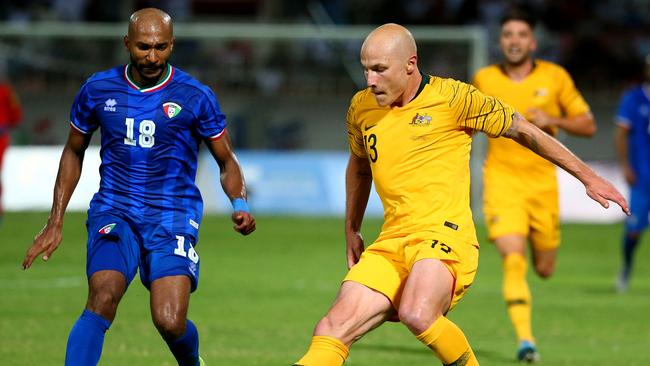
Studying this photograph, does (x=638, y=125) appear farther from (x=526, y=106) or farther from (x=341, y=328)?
(x=341, y=328)

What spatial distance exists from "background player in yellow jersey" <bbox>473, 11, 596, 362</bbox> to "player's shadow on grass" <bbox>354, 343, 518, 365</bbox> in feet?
1.96

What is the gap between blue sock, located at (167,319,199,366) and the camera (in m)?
7.84

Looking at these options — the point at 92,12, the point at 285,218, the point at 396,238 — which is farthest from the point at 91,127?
the point at 92,12

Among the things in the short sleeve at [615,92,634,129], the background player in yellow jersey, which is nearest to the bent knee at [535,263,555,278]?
the background player in yellow jersey

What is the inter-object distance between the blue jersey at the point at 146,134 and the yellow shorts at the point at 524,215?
382 centimetres

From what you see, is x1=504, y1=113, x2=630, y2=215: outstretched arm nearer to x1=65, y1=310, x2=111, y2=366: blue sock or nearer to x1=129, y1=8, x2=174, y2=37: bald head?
x1=129, y1=8, x2=174, y2=37: bald head

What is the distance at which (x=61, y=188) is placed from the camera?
8039mm

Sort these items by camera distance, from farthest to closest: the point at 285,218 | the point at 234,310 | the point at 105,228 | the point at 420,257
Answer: the point at 285,218, the point at 234,310, the point at 105,228, the point at 420,257

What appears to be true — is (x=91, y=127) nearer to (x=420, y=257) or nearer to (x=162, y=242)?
(x=162, y=242)

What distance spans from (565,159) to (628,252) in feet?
31.1

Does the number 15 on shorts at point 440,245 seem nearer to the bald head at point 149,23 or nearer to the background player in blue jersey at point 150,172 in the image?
the background player in blue jersey at point 150,172

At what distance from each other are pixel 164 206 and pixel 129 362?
2.50m

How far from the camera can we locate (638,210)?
16953 mm

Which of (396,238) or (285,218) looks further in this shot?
(285,218)
